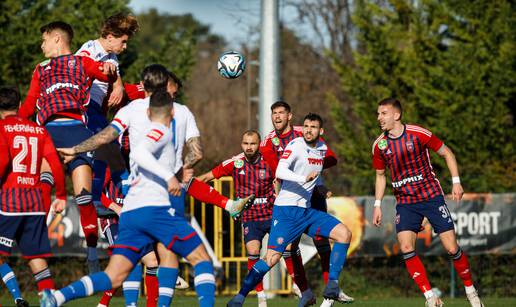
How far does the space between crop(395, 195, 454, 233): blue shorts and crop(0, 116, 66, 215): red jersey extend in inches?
168

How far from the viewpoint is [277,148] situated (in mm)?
11641

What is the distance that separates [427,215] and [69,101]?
4466 mm

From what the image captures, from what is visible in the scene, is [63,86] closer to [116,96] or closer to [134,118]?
[116,96]

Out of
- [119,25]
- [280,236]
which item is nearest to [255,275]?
[280,236]

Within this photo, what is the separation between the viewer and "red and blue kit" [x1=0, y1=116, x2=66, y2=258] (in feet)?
28.4

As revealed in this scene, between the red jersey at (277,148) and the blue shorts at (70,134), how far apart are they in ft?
9.35

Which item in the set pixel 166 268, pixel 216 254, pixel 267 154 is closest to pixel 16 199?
pixel 166 268

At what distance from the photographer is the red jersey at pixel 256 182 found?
12.4 metres

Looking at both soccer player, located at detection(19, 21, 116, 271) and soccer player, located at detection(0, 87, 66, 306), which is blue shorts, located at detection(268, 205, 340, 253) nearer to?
soccer player, located at detection(19, 21, 116, 271)

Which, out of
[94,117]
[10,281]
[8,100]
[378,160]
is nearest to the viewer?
[8,100]

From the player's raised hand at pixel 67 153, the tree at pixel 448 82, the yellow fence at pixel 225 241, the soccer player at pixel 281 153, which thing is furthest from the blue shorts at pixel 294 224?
the tree at pixel 448 82

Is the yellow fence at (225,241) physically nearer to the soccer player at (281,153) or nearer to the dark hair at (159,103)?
the soccer player at (281,153)

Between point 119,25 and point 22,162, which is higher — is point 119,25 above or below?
above

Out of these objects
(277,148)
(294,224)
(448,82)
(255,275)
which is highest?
(448,82)
